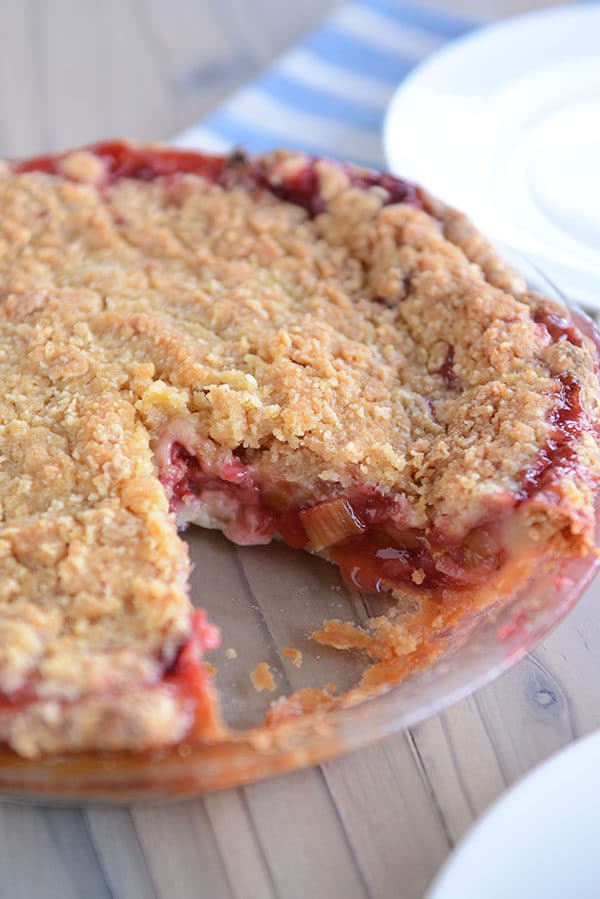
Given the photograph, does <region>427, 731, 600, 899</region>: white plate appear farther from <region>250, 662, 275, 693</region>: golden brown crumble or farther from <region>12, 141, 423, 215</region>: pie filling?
<region>12, 141, 423, 215</region>: pie filling

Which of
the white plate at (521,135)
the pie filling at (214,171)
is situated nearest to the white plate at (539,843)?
the white plate at (521,135)

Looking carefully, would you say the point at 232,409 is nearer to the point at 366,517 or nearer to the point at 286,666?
the point at 366,517

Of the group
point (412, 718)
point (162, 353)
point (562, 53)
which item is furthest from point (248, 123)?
point (412, 718)

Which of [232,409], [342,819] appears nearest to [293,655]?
[342,819]

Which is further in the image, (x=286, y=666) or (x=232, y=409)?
(x=232, y=409)

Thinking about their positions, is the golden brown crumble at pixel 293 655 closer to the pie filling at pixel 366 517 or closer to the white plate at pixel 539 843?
the pie filling at pixel 366 517

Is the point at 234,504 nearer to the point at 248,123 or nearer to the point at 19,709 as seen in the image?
the point at 19,709
